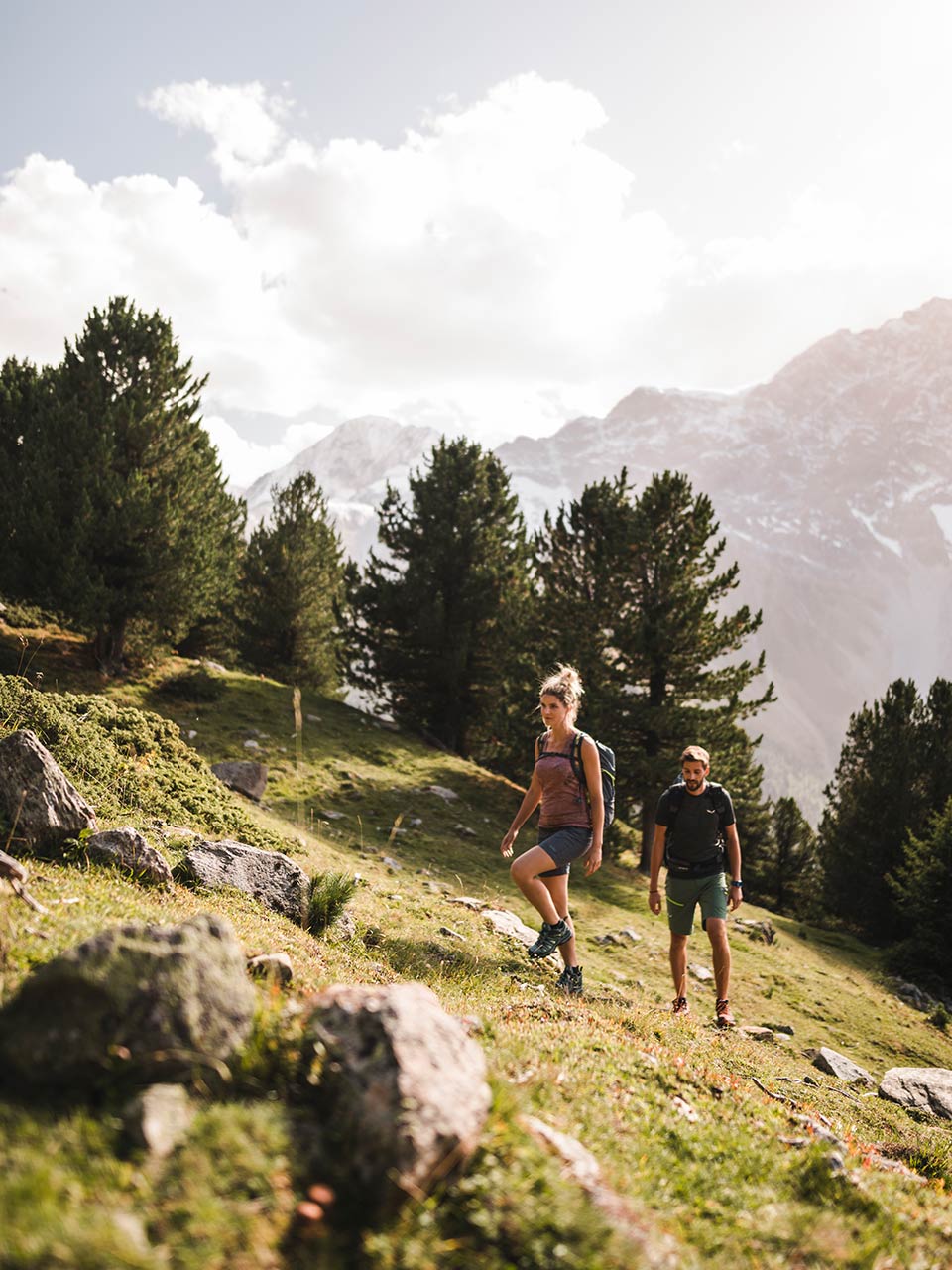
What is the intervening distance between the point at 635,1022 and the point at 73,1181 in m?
5.50

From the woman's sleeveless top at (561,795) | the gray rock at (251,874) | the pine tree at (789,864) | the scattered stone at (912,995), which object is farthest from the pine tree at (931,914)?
the gray rock at (251,874)

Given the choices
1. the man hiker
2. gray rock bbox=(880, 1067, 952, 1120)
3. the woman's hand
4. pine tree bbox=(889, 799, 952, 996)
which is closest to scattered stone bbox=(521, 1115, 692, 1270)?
the woman's hand

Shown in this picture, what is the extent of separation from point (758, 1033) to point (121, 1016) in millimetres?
8575

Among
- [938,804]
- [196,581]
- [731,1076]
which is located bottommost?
[731,1076]

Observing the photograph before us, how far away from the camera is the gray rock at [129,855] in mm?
5652

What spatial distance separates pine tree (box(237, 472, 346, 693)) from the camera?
3030 cm

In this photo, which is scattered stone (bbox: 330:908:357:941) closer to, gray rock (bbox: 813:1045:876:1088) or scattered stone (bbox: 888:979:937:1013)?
gray rock (bbox: 813:1045:876:1088)

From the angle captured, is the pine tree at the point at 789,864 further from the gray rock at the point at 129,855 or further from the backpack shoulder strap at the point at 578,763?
the gray rock at the point at 129,855

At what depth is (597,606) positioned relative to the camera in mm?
21922

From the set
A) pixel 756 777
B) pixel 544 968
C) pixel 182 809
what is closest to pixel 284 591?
pixel 756 777

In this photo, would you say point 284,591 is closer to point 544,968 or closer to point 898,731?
point 544,968

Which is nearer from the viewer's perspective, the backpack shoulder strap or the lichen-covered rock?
the backpack shoulder strap

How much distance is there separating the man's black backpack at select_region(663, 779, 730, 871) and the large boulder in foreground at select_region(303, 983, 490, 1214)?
506 cm

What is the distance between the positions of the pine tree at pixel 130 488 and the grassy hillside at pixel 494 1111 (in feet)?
31.2
